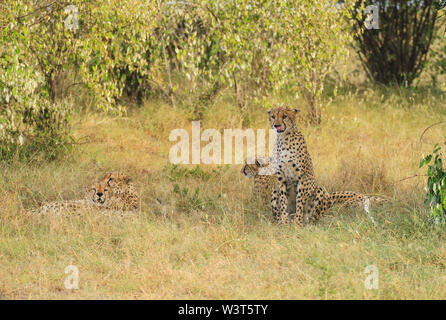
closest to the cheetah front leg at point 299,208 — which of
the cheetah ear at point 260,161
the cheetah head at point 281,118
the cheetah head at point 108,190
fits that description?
the cheetah head at point 281,118

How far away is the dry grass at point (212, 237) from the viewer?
14.9ft

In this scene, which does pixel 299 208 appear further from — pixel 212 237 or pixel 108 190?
pixel 108 190

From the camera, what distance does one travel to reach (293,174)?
20.9ft

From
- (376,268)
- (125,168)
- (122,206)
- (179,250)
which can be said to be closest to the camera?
(376,268)

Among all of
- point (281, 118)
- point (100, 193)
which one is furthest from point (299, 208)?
point (100, 193)

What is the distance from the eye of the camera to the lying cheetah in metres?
6.44

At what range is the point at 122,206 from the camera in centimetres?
650

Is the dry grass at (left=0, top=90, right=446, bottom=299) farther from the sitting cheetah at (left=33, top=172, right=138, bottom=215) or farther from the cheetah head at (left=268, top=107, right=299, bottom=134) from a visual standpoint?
the cheetah head at (left=268, top=107, right=299, bottom=134)

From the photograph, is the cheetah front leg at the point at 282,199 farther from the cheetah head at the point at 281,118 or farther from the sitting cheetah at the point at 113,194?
the sitting cheetah at the point at 113,194

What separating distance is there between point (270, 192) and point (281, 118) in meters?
0.98

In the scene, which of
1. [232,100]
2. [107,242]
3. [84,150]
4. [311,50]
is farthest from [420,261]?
[232,100]

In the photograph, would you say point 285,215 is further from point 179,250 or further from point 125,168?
point 125,168

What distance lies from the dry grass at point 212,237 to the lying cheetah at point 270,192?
0.13 meters

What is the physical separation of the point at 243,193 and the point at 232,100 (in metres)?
3.87
